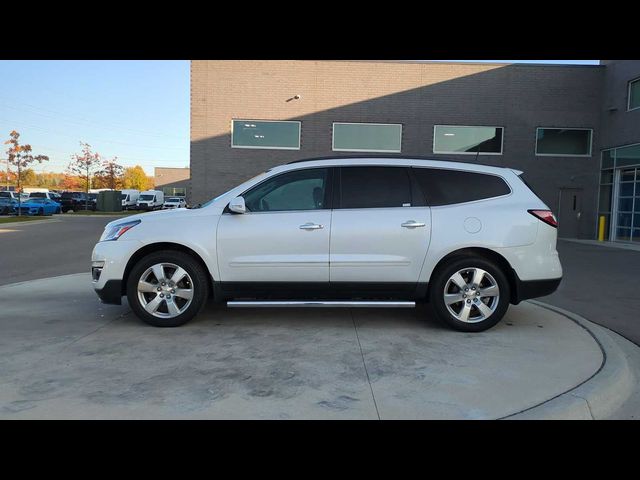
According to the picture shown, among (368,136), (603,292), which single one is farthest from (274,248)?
(368,136)

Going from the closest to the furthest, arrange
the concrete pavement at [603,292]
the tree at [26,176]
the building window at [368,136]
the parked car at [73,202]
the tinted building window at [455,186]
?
the tinted building window at [455,186] → the concrete pavement at [603,292] → the building window at [368,136] → the parked car at [73,202] → the tree at [26,176]

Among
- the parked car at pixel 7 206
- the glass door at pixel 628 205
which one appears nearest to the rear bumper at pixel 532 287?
the glass door at pixel 628 205

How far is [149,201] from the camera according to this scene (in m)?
52.2

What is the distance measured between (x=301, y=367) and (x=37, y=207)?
37225 millimetres

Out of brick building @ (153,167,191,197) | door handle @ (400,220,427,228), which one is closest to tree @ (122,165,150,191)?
brick building @ (153,167,191,197)

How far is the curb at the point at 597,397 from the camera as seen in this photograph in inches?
135

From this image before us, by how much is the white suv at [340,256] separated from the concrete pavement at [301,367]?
1.10ft

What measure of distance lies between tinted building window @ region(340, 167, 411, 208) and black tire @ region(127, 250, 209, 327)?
1708 millimetres

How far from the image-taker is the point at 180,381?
3.93 m

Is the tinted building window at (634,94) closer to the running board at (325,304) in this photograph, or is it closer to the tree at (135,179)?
the running board at (325,304)

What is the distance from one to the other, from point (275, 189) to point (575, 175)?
763 inches

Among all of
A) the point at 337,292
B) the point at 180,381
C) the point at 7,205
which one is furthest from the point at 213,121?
the point at 7,205

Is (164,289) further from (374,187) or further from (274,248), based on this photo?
(374,187)
